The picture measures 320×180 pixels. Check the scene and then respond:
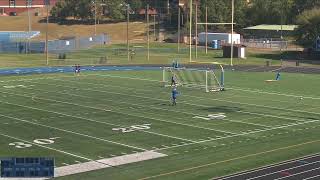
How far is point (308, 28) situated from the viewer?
91000 mm

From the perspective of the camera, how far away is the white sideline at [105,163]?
23.2m

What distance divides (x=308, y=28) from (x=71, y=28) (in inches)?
2963

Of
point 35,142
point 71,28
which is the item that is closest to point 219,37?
point 71,28

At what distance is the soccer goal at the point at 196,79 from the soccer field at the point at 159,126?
1033 mm

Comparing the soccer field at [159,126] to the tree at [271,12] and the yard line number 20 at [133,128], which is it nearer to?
the yard line number 20 at [133,128]

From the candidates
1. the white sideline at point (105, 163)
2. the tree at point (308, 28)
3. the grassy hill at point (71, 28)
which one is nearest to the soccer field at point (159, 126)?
the white sideline at point (105, 163)

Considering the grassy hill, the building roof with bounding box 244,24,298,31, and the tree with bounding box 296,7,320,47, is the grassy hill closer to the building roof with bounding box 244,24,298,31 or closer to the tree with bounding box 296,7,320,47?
the building roof with bounding box 244,24,298,31

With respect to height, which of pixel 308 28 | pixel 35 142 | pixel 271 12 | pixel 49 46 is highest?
pixel 271 12

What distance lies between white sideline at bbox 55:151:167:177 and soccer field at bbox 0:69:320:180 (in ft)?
0.55

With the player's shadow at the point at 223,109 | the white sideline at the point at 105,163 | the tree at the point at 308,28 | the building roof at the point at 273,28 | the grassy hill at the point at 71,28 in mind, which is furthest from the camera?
the grassy hill at the point at 71,28

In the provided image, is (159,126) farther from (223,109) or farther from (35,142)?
(223,109)

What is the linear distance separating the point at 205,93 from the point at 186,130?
1625cm

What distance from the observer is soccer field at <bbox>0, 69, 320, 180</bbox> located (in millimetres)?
24812

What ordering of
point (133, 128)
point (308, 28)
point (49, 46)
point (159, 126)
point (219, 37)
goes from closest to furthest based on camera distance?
1. point (133, 128)
2. point (159, 126)
3. point (308, 28)
4. point (49, 46)
5. point (219, 37)
